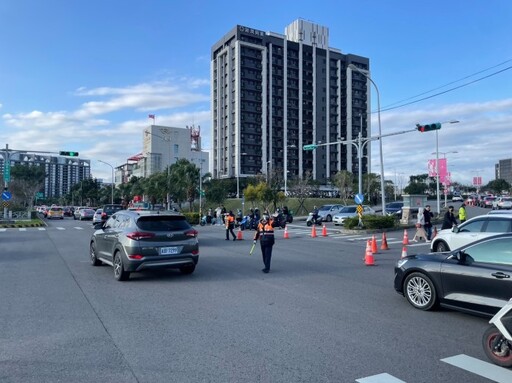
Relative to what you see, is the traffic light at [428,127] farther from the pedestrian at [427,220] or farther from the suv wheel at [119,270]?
the suv wheel at [119,270]

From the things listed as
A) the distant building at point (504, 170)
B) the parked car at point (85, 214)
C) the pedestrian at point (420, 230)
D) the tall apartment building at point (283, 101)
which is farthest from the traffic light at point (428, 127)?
the distant building at point (504, 170)

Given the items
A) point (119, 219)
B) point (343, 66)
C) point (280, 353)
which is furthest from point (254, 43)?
point (280, 353)

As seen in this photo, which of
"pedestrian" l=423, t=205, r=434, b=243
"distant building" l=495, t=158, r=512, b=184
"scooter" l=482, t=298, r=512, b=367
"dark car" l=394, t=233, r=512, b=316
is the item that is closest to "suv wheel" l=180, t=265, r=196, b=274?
"dark car" l=394, t=233, r=512, b=316

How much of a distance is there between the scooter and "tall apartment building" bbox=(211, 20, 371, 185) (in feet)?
286

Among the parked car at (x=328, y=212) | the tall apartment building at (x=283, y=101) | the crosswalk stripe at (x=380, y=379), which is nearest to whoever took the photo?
the crosswalk stripe at (x=380, y=379)

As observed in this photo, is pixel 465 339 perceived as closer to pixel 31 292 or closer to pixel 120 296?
pixel 120 296

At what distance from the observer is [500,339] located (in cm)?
485

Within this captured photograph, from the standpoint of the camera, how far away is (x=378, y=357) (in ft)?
16.5

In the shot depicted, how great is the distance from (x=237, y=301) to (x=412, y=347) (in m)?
3.38

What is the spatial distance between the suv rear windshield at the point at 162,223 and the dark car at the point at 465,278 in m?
5.34

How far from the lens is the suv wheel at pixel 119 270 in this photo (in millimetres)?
9863

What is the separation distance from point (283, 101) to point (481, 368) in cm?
10061

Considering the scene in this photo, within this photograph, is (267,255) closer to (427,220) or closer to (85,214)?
(427,220)

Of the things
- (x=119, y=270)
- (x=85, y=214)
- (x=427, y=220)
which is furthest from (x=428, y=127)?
(x=85, y=214)
